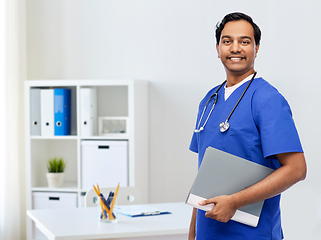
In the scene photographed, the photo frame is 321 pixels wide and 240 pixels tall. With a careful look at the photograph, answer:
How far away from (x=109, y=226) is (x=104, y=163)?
1.20m

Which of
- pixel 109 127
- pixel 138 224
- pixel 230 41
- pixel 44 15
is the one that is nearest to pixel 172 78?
pixel 109 127

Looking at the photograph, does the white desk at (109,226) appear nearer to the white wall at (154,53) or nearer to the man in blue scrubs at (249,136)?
the man in blue scrubs at (249,136)

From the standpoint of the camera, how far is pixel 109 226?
1.95m

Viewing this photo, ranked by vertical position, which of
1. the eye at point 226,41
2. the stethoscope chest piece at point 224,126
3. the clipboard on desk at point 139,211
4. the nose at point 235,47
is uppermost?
the eye at point 226,41

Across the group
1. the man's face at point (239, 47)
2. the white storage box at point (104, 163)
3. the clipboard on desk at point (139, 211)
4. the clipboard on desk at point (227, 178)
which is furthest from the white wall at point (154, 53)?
the clipboard on desk at point (227, 178)

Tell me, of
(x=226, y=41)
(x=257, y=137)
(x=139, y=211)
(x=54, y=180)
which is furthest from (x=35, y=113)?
(x=257, y=137)

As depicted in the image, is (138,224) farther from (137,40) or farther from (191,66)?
(137,40)

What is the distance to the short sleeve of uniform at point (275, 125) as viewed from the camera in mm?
1080

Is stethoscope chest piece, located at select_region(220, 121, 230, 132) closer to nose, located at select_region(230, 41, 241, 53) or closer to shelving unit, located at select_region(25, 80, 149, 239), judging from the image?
nose, located at select_region(230, 41, 241, 53)

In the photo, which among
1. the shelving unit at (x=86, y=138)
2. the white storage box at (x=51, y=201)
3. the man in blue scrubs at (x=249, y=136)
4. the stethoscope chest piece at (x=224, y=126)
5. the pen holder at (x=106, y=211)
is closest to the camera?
the man in blue scrubs at (x=249, y=136)

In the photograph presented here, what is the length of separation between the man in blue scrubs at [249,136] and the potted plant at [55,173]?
2198mm

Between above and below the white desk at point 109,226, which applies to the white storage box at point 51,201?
below

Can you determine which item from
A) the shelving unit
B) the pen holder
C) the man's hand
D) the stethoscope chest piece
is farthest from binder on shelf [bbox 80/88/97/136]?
the man's hand

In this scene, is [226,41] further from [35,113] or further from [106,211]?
[35,113]
